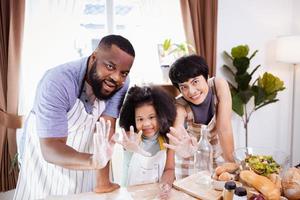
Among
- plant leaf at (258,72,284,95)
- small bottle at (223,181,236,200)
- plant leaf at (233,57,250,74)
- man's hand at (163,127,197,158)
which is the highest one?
plant leaf at (233,57,250,74)

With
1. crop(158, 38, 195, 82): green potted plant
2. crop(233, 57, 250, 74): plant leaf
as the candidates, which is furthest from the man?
crop(233, 57, 250, 74): plant leaf

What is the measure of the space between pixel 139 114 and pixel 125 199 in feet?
1.19

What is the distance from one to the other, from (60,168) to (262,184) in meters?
0.80

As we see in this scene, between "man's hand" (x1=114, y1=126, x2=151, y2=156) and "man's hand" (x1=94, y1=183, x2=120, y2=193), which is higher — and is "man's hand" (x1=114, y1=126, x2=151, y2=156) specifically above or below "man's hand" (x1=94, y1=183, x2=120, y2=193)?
above

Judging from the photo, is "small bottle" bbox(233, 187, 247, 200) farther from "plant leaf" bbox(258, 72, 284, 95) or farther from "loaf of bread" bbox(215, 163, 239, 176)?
"plant leaf" bbox(258, 72, 284, 95)

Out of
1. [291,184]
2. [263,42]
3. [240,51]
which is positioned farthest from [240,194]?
[263,42]

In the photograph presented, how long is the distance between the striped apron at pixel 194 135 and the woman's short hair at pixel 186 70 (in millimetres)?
96

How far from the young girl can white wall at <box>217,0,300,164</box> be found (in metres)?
1.38

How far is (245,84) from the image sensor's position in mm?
2521

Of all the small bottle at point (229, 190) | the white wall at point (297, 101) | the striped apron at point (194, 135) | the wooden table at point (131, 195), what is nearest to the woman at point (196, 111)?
the striped apron at point (194, 135)

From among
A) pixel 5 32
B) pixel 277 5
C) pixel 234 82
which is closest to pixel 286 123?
pixel 234 82

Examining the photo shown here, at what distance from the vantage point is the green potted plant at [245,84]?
8.18ft

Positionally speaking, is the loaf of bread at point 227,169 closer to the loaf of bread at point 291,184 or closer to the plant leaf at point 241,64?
the loaf of bread at point 291,184

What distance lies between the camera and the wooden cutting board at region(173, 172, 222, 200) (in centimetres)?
113
